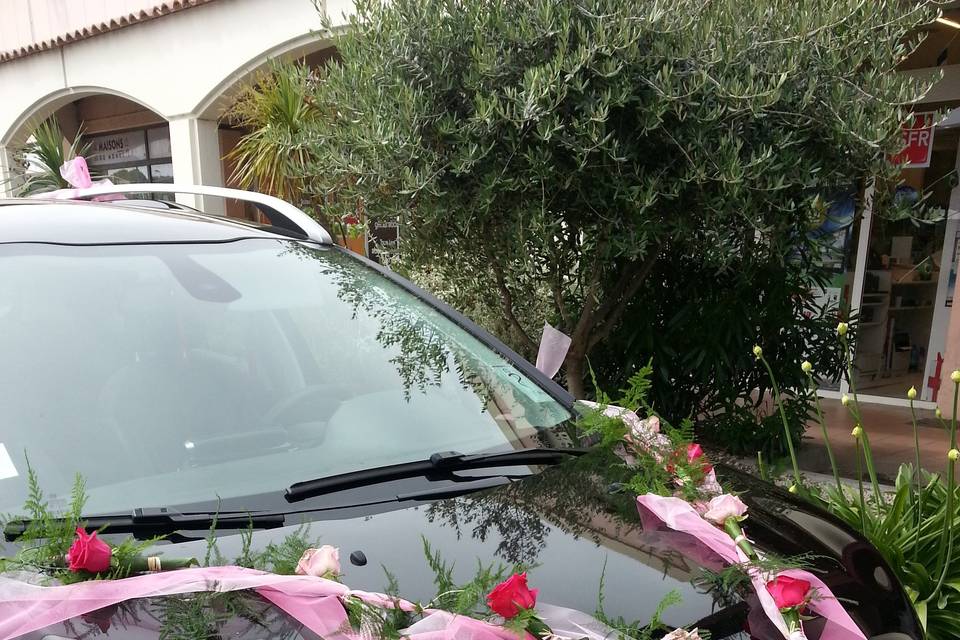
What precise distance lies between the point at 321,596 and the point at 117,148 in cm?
1372

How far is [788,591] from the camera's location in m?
1.34

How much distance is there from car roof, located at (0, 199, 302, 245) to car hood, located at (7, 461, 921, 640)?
1.10m

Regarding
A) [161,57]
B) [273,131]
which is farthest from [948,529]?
[161,57]

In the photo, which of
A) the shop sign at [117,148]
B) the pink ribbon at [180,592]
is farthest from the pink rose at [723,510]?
the shop sign at [117,148]

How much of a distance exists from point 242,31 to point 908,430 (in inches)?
294

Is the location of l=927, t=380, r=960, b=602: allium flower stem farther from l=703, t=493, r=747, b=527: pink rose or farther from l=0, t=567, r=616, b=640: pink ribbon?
l=0, t=567, r=616, b=640: pink ribbon

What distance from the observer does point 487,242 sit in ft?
13.2

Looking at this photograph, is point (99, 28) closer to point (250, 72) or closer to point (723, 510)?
point (250, 72)

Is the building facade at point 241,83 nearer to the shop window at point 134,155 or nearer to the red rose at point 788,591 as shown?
the shop window at point 134,155

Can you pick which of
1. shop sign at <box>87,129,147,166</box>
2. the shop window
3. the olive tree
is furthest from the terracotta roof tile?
the olive tree

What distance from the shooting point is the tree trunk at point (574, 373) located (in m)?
4.36

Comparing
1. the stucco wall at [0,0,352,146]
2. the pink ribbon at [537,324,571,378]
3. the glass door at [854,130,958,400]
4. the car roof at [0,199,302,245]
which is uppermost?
the stucco wall at [0,0,352,146]

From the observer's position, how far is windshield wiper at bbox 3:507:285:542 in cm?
147

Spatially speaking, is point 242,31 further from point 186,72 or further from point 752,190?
point 752,190
